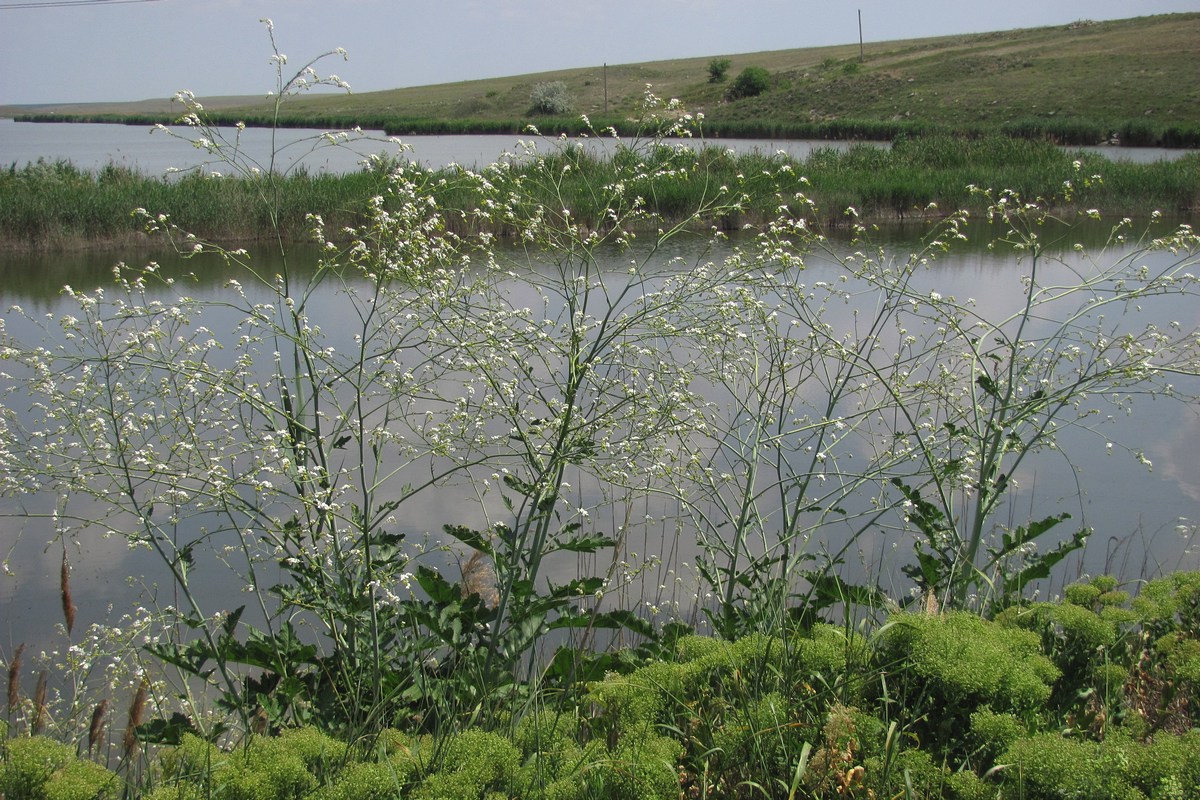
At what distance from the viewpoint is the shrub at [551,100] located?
5312 centimetres

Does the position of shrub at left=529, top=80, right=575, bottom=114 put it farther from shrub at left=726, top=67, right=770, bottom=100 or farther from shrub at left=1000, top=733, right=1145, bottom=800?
shrub at left=1000, top=733, right=1145, bottom=800

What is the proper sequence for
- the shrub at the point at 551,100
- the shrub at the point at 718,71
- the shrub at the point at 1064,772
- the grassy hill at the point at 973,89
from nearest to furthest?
1. the shrub at the point at 1064,772
2. the grassy hill at the point at 973,89
3. the shrub at the point at 551,100
4. the shrub at the point at 718,71

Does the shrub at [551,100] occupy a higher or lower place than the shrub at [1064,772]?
higher

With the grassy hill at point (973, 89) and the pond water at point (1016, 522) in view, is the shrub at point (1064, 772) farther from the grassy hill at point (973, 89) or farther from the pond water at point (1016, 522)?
the grassy hill at point (973, 89)

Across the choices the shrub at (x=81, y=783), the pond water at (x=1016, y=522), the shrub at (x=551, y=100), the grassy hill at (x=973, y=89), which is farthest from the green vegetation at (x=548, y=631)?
the shrub at (x=551, y=100)

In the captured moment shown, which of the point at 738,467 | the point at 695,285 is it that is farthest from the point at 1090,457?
the point at 695,285

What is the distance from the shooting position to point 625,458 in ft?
9.04

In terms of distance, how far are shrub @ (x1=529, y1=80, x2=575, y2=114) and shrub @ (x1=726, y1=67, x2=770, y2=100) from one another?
9053 mm

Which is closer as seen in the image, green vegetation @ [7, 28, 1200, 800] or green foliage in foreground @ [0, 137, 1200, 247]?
green vegetation @ [7, 28, 1200, 800]

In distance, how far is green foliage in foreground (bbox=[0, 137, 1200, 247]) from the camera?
1309cm

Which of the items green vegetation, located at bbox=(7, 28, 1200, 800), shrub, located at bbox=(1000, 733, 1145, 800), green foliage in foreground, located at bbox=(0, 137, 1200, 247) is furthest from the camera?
green foliage in foreground, located at bbox=(0, 137, 1200, 247)

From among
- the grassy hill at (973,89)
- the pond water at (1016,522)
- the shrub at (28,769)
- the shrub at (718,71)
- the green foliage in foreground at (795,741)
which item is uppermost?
the shrub at (718,71)

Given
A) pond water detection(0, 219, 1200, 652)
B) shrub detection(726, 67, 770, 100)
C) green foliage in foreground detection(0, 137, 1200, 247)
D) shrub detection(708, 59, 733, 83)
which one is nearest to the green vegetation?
pond water detection(0, 219, 1200, 652)

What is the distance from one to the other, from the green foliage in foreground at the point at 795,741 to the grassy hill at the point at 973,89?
31.3 m
